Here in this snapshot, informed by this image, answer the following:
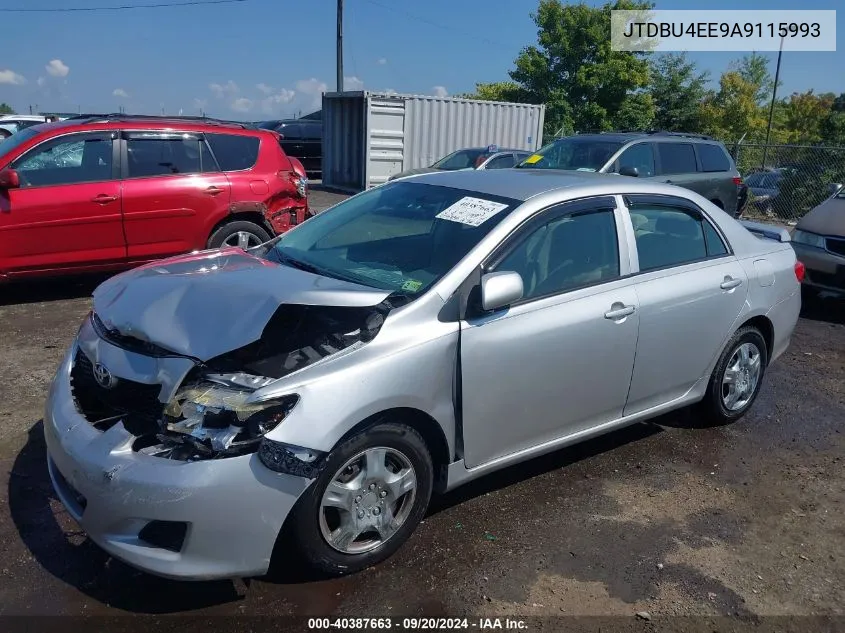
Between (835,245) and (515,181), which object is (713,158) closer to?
(835,245)

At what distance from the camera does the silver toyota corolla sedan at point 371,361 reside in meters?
2.74

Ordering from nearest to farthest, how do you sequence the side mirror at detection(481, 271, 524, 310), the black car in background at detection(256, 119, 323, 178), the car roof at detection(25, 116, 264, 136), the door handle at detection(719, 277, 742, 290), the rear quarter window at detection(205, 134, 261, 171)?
the side mirror at detection(481, 271, 524, 310), the door handle at detection(719, 277, 742, 290), the car roof at detection(25, 116, 264, 136), the rear quarter window at detection(205, 134, 261, 171), the black car in background at detection(256, 119, 323, 178)

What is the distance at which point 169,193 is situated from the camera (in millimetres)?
7363

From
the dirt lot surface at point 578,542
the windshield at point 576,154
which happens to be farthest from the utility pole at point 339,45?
the dirt lot surface at point 578,542

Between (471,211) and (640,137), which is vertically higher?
(640,137)

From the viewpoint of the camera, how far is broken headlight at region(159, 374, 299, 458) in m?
2.73

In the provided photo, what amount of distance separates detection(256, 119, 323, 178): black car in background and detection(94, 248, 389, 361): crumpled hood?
20808 millimetres

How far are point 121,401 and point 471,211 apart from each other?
1886mm

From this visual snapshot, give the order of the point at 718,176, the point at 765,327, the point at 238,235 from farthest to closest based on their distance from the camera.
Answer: the point at 718,176, the point at 238,235, the point at 765,327

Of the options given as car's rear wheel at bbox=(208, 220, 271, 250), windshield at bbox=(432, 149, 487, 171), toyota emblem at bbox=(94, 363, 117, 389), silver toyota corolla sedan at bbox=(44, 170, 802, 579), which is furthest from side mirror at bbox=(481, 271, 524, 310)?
windshield at bbox=(432, 149, 487, 171)

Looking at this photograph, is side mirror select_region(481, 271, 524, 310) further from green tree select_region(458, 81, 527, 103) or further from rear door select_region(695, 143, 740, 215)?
green tree select_region(458, 81, 527, 103)

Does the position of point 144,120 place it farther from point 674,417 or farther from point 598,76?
point 598,76

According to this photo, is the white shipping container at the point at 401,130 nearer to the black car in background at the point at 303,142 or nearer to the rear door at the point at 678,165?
the black car in background at the point at 303,142

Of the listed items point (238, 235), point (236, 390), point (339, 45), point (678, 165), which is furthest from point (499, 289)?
point (339, 45)
